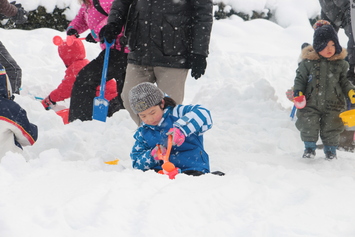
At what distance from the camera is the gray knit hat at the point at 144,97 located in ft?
10.7

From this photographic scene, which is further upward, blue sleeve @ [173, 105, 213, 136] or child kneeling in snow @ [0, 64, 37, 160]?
blue sleeve @ [173, 105, 213, 136]

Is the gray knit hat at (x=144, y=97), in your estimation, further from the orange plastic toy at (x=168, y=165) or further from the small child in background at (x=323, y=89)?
the small child in background at (x=323, y=89)

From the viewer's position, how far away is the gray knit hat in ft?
10.7

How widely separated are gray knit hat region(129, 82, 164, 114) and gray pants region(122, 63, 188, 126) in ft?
2.61

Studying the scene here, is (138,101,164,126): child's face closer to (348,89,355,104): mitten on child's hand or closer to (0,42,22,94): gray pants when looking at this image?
(348,89,355,104): mitten on child's hand

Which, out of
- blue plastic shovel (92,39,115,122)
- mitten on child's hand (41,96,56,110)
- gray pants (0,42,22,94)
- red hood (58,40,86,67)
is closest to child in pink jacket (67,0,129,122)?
blue plastic shovel (92,39,115,122)

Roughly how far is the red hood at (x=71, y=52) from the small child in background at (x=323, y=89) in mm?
3250

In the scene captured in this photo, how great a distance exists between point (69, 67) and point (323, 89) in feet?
11.9

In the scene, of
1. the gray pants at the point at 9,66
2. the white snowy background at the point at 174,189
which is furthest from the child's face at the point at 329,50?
the gray pants at the point at 9,66

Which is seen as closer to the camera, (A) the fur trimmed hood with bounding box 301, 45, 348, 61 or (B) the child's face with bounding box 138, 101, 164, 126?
(B) the child's face with bounding box 138, 101, 164, 126

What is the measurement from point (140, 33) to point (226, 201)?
229cm

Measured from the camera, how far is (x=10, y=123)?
320cm

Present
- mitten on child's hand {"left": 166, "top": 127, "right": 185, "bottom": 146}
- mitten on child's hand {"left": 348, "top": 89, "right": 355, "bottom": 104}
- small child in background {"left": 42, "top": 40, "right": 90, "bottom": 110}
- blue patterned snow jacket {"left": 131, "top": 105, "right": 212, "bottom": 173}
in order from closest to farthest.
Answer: mitten on child's hand {"left": 166, "top": 127, "right": 185, "bottom": 146} → blue patterned snow jacket {"left": 131, "top": 105, "right": 212, "bottom": 173} → mitten on child's hand {"left": 348, "top": 89, "right": 355, "bottom": 104} → small child in background {"left": 42, "top": 40, "right": 90, "bottom": 110}

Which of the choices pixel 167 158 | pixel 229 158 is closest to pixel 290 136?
pixel 229 158
